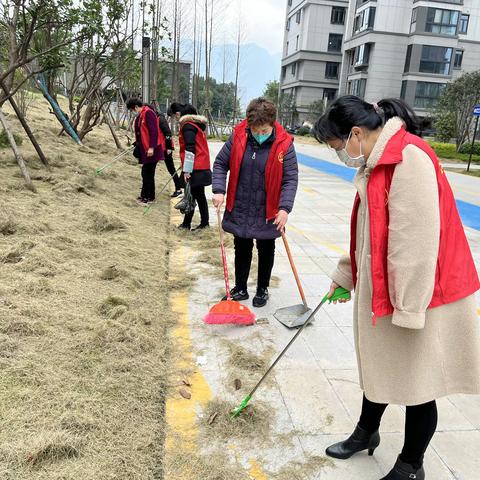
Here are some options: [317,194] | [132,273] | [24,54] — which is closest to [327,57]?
[317,194]

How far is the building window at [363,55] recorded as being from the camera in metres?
36.8

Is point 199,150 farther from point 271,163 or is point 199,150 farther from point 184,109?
point 271,163

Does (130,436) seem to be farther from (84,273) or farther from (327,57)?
(327,57)

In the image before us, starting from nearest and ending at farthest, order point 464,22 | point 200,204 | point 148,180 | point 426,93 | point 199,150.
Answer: point 199,150
point 200,204
point 148,180
point 426,93
point 464,22

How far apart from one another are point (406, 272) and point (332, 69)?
1866 inches

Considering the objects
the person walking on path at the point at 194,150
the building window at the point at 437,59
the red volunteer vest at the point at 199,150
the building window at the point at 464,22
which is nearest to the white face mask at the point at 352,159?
the person walking on path at the point at 194,150

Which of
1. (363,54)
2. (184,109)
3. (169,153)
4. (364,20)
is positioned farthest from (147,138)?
(364,20)

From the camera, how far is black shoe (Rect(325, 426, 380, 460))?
2.04m

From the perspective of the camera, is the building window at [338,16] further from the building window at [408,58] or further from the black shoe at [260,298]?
the black shoe at [260,298]

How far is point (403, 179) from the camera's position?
1451 mm

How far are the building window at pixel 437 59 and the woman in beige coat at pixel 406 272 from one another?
125 ft

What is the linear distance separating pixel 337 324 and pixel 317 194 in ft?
20.4

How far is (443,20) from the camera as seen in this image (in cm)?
3400

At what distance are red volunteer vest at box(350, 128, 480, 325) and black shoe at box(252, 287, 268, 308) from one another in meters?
2.10
